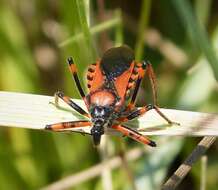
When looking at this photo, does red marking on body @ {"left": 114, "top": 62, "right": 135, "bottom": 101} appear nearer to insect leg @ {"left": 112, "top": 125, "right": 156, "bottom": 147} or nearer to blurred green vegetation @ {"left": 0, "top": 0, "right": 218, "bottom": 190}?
blurred green vegetation @ {"left": 0, "top": 0, "right": 218, "bottom": 190}

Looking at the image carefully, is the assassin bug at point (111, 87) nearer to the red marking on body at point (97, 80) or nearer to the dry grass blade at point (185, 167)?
the red marking on body at point (97, 80)

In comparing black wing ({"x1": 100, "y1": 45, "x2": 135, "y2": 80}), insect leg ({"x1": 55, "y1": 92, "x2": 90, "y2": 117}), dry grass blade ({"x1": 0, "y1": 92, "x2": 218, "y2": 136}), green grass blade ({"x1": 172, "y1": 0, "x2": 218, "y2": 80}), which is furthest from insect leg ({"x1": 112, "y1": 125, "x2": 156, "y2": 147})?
green grass blade ({"x1": 172, "y1": 0, "x2": 218, "y2": 80})

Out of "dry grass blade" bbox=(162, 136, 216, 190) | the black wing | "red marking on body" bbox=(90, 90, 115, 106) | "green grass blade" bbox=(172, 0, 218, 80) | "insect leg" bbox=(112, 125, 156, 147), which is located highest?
the black wing

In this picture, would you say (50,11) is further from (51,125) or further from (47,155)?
(51,125)

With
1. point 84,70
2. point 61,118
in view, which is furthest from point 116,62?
point 61,118

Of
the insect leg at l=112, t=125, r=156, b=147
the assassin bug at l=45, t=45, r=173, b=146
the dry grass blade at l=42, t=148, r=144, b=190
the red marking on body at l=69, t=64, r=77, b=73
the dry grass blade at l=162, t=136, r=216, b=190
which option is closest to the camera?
the dry grass blade at l=162, t=136, r=216, b=190
